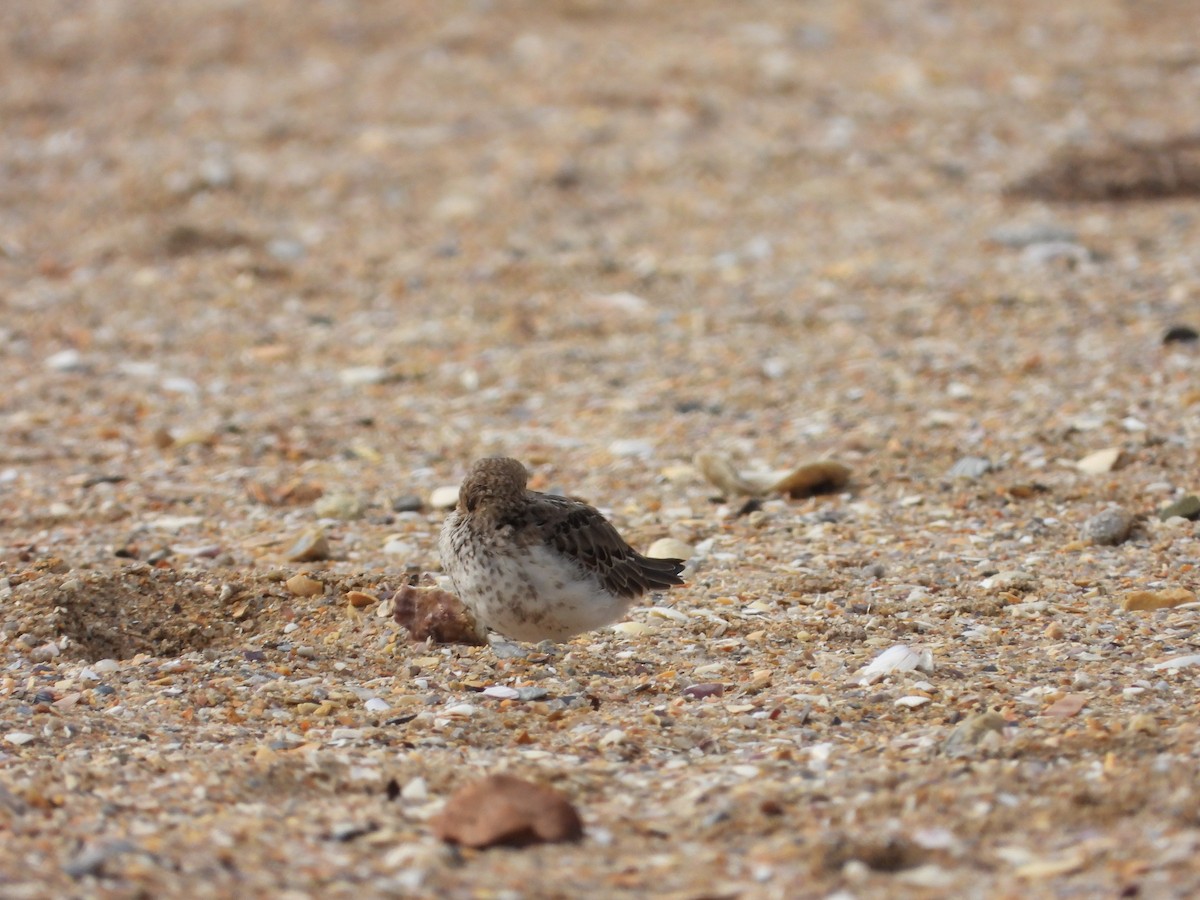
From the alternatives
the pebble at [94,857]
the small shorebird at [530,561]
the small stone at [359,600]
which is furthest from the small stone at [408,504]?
the pebble at [94,857]

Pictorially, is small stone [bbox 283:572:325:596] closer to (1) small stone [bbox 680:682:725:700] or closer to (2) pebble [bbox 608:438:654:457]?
(1) small stone [bbox 680:682:725:700]

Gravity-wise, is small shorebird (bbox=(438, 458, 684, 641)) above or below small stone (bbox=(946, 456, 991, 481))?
above

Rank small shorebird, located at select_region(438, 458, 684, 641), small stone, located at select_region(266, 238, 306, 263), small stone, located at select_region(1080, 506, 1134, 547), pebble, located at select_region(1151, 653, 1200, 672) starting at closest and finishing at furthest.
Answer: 1. pebble, located at select_region(1151, 653, 1200, 672)
2. small shorebird, located at select_region(438, 458, 684, 641)
3. small stone, located at select_region(1080, 506, 1134, 547)
4. small stone, located at select_region(266, 238, 306, 263)

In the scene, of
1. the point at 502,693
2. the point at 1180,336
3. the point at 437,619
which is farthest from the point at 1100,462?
the point at 502,693

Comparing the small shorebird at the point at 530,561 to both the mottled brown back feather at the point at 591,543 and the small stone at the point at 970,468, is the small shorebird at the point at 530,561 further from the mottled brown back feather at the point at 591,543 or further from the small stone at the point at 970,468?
the small stone at the point at 970,468

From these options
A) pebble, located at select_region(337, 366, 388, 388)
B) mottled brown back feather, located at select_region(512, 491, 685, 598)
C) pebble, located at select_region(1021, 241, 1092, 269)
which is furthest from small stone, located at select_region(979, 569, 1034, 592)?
pebble, located at select_region(1021, 241, 1092, 269)

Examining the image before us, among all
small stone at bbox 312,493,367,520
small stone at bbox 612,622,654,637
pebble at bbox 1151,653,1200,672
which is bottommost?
pebble at bbox 1151,653,1200,672

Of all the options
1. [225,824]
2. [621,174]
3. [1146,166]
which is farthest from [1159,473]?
[621,174]
